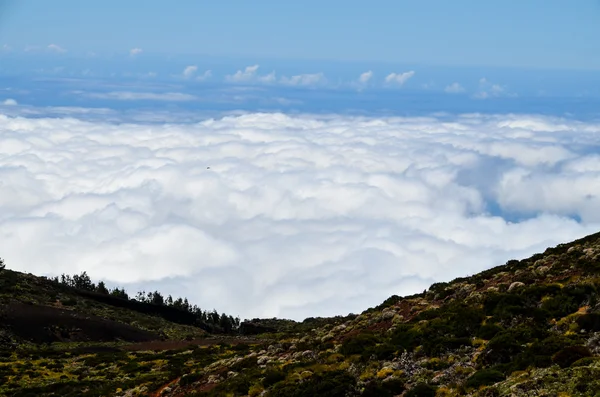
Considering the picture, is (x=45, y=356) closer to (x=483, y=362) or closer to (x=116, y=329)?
(x=116, y=329)

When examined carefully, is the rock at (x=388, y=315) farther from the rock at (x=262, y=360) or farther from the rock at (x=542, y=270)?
the rock at (x=542, y=270)

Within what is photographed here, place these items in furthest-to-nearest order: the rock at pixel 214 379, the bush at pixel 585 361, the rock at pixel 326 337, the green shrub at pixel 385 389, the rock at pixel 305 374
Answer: the rock at pixel 326 337
the rock at pixel 214 379
the rock at pixel 305 374
the green shrub at pixel 385 389
the bush at pixel 585 361

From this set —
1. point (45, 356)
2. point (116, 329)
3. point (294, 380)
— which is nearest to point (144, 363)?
point (45, 356)

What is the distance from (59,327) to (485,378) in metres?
56.3

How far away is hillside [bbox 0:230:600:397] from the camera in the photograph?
19.5m

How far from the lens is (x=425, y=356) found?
2397 cm

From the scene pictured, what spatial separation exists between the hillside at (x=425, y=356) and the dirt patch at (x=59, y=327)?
1084 centimetres

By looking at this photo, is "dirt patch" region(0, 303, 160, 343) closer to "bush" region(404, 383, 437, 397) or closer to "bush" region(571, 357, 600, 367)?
"bush" region(404, 383, 437, 397)

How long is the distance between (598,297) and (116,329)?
188ft

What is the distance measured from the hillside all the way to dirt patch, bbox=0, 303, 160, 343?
10.8m

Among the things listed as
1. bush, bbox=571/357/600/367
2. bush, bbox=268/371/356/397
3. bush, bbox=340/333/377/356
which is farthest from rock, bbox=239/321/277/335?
bush, bbox=571/357/600/367

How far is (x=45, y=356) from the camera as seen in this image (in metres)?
49.5

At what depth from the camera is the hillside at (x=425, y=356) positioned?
19469 mm

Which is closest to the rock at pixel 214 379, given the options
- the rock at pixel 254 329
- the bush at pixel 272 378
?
the bush at pixel 272 378
